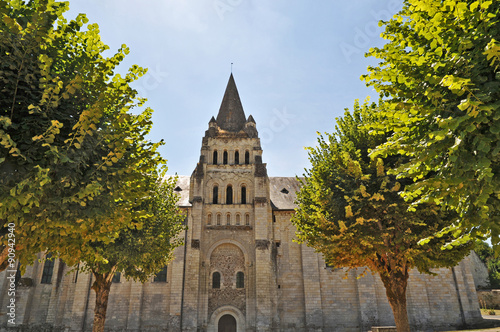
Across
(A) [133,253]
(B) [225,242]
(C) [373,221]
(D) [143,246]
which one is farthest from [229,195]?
(C) [373,221]

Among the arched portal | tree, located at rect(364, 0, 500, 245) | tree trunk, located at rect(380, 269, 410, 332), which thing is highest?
tree, located at rect(364, 0, 500, 245)

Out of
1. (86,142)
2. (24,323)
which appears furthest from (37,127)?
(24,323)

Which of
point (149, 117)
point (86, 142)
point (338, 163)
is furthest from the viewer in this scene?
point (338, 163)

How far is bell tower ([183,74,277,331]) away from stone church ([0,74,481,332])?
0.27ft

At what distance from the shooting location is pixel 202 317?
81.9 feet

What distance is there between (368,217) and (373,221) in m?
0.30

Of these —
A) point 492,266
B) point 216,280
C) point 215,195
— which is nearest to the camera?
point 216,280

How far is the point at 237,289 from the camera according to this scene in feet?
85.8

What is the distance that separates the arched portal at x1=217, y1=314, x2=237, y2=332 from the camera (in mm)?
25031

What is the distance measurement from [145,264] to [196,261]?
10.2 metres

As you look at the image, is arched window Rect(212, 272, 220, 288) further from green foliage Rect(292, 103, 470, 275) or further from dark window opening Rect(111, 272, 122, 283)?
green foliage Rect(292, 103, 470, 275)

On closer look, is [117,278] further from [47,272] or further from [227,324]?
[227,324]

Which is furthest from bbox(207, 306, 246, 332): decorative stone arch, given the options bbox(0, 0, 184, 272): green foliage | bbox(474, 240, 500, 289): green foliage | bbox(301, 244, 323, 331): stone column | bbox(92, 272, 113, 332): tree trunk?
bbox(474, 240, 500, 289): green foliage

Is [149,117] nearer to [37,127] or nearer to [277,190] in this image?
[37,127]
